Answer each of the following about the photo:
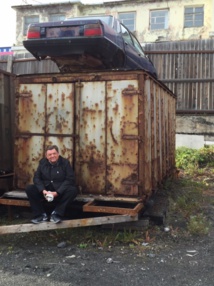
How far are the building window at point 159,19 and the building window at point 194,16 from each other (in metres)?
1.53

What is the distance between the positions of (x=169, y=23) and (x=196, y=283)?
1003 inches

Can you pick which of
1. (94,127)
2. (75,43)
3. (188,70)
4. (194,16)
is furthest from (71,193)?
(194,16)

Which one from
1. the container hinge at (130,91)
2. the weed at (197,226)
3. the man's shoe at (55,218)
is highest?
the container hinge at (130,91)

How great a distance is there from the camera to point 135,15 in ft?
87.7

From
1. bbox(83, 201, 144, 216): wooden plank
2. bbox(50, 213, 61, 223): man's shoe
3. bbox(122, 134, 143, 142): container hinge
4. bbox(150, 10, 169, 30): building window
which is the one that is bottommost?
bbox(50, 213, 61, 223): man's shoe

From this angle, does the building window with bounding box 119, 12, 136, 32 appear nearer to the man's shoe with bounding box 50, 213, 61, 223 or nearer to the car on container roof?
the car on container roof

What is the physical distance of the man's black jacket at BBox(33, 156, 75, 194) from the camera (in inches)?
190

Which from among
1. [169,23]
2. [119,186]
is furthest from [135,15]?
[119,186]

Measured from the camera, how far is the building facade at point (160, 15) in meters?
25.7

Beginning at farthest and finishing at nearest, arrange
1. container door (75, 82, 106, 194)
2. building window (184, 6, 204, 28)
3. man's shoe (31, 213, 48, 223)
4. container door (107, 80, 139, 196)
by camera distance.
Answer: building window (184, 6, 204, 28)
container door (75, 82, 106, 194)
container door (107, 80, 139, 196)
man's shoe (31, 213, 48, 223)

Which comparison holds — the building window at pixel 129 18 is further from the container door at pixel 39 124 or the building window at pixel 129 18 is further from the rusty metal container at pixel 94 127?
the container door at pixel 39 124

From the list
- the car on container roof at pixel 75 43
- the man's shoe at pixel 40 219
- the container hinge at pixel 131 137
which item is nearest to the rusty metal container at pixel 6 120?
the car on container roof at pixel 75 43

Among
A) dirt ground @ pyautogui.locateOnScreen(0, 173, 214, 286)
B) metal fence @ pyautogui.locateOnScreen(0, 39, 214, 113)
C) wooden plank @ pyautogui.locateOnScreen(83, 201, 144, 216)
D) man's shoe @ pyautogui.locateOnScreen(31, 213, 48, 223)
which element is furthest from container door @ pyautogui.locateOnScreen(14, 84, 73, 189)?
metal fence @ pyautogui.locateOnScreen(0, 39, 214, 113)

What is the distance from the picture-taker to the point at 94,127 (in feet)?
16.7
